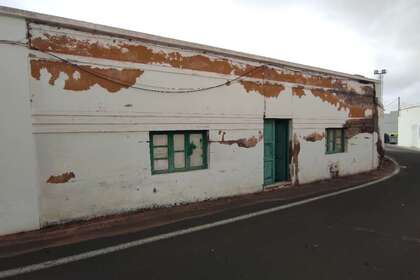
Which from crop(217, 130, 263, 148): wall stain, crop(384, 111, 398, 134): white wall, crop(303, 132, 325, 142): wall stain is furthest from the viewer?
crop(384, 111, 398, 134): white wall

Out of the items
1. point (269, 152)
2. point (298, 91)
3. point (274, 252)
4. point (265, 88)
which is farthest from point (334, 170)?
point (274, 252)

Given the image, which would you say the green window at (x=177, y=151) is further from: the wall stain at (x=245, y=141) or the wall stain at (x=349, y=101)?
the wall stain at (x=349, y=101)

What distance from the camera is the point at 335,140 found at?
12.7 m

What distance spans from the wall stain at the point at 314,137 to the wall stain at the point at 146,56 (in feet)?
6.29

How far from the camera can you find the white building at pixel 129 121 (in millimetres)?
5738

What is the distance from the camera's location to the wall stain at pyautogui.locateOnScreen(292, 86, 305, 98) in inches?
421

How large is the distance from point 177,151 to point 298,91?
16.6ft

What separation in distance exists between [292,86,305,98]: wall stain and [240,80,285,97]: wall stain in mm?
578

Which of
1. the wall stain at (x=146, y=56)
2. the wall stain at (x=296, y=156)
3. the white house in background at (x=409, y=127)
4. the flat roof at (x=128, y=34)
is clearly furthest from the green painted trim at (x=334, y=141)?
the white house in background at (x=409, y=127)

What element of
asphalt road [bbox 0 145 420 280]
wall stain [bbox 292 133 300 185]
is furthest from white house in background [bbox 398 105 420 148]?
asphalt road [bbox 0 145 420 280]

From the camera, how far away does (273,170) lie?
10523mm

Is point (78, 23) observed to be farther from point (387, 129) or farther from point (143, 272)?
point (387, 129)

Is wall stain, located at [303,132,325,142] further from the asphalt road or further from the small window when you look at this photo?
the asphalt road

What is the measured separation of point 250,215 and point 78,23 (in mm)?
5240
